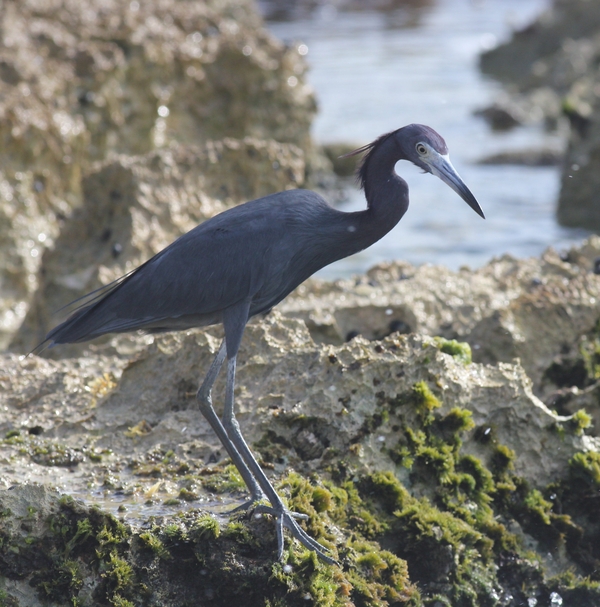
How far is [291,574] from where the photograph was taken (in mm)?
3887

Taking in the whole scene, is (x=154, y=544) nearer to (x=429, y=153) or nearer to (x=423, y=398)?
(x=423, y=398)

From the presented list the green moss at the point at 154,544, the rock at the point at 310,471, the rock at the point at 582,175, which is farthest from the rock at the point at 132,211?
the rock at the point at 582,175

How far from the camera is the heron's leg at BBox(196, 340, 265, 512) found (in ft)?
13.7

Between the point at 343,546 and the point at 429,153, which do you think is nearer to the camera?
the point at 343,546

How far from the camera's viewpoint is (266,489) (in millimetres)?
4094

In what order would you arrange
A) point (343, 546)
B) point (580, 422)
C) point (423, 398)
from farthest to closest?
point (580, 422)
point (423, 398)
point (343, 546)

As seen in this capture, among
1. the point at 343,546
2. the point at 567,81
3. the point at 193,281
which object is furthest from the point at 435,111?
the point at 343,546

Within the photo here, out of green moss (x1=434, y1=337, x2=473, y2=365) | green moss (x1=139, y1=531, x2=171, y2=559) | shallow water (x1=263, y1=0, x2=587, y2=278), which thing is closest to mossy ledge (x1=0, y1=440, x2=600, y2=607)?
green moss (x1=139, y1=531, x2=171, y2=559)

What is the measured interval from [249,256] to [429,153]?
988 millimetres

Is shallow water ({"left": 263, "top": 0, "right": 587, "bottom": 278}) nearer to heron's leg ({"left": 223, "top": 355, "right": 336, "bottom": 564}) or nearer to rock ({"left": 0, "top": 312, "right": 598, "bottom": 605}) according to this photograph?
rock ({"left": 0, "top": 312, "right": 598, "bottom": 605})

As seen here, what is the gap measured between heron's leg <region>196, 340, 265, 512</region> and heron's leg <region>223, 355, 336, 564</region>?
0.9 inches

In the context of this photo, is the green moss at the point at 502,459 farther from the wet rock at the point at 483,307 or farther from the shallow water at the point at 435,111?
the shallow water at the point at 435,111

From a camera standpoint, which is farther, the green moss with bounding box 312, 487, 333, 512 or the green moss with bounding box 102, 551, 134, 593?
the green moss with bounding box 312, 487, 333, 512

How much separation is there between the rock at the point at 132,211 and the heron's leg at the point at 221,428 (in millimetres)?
2447
